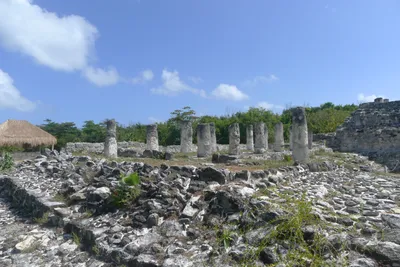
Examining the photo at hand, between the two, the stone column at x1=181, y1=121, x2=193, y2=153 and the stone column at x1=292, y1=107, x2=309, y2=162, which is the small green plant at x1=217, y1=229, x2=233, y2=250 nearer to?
the stone column at x1=292, y1=107, x2=309, y2=162

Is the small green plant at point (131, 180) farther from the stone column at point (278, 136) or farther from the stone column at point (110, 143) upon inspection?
the stone column at point (278, 136)

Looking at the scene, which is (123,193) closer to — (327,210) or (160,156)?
(327,210)

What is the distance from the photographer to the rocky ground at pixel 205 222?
305 cm

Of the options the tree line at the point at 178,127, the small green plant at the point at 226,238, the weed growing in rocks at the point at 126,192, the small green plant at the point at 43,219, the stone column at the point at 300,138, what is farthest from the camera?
the tree line at the point at 178,127

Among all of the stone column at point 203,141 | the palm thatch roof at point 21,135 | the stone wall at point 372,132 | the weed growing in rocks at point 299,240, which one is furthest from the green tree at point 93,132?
the weed growing in rocks at point 299,240

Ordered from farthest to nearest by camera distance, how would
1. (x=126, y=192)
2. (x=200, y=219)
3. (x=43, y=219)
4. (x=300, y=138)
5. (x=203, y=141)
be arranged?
(x=203, y=141), (x=300, y=138), (x=43, y=219), (x=126, y=192), (x=200, y=219)

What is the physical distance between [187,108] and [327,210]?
28790mm

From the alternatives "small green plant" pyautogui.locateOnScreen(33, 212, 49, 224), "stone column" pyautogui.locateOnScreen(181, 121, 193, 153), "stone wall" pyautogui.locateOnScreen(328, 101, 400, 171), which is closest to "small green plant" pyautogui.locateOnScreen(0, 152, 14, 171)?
"small green plant" pyautogui.locateOnScreen(33, 212, 49, 224)

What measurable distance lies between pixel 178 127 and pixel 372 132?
57.1 feet

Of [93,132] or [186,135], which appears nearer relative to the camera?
[186,135]

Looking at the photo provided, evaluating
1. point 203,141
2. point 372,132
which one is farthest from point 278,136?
point 203,141

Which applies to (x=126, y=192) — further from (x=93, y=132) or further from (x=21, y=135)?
(x=93, y=132)

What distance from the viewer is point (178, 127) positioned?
29047mm

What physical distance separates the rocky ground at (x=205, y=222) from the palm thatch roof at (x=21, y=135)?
13166 mm
